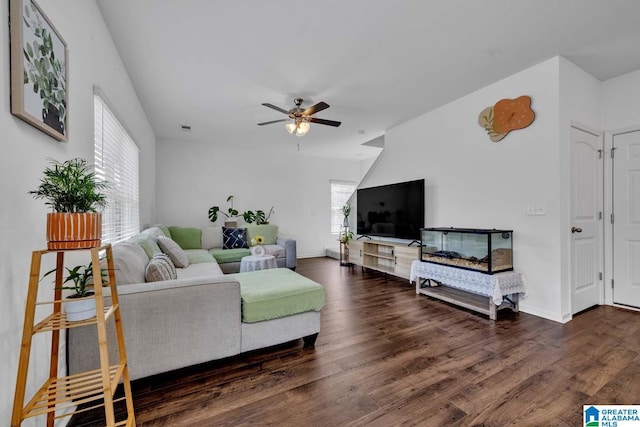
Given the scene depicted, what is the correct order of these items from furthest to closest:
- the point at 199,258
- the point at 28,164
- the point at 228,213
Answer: the point at 228,213 → the point at 199,258 → the point at 28,164

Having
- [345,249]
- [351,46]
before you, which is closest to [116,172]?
[351,46]

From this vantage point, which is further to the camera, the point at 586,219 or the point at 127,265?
the point at 586,219

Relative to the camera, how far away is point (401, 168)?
4527mm

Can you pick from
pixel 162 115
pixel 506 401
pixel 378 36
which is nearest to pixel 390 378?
pixel 506 401

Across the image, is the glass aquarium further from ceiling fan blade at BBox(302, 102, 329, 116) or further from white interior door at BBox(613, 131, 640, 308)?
ceiling fan blade at BBox(302, 102, 329, 116)

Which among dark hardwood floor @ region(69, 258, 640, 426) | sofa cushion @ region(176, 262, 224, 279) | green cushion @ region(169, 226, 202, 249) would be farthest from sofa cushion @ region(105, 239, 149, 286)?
green cushion @ region(169, 226, 202, 249)

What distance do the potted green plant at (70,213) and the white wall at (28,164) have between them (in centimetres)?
19

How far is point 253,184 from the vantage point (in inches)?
244

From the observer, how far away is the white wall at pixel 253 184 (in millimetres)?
5492

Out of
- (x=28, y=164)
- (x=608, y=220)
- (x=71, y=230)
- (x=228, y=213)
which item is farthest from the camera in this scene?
(x=228, y=213)

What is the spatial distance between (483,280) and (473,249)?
1.26 feet

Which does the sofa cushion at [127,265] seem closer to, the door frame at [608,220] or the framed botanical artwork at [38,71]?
the framed botanical artwork at [38,71]

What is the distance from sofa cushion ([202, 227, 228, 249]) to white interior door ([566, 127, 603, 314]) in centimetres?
508

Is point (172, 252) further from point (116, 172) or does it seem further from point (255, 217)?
point (255, 217)
